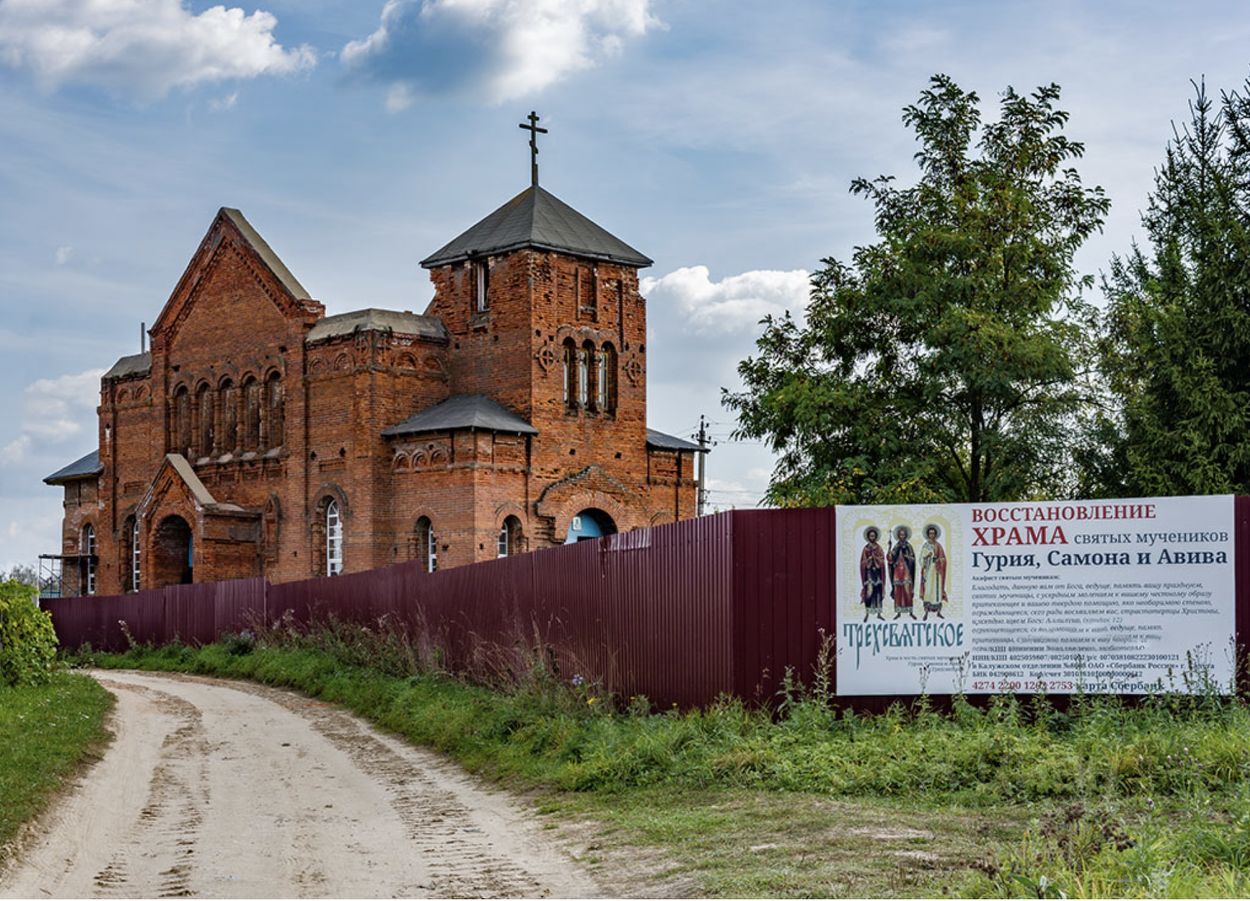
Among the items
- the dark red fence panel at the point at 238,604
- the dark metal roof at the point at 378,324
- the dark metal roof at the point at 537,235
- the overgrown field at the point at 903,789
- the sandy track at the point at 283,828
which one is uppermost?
the dark metal roof at the point at 537,235

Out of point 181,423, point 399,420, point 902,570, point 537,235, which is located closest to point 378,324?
point 399,420

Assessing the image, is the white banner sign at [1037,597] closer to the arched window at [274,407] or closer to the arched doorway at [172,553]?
the arched window at [274,407]

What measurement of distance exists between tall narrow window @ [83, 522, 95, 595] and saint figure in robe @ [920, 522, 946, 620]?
1839 inches

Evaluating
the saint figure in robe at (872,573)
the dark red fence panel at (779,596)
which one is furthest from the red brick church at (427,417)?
the saint figure in robe at (872,573)

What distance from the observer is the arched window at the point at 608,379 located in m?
43.8

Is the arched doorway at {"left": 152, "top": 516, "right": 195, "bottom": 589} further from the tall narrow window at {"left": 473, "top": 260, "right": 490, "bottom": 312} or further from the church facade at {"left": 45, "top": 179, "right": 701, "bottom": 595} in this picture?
the tall narrow window at {"left": 473, "top": 260, "right": 490, "bottom": 312}

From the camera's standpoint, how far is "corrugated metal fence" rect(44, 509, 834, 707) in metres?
14.4

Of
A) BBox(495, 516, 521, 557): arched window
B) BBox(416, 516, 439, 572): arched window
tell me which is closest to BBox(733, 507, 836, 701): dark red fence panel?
BBox(495, 516, 521, 557): arched window

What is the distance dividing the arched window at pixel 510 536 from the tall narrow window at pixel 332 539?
209 inches

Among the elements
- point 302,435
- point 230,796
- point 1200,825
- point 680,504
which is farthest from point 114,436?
point 1200,825

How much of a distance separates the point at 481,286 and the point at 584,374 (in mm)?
3764

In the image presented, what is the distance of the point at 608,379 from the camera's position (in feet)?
145

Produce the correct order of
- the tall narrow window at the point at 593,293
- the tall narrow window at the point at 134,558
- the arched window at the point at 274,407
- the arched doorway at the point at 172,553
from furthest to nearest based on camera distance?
the tall narrow window at the point at 134,558 → the arched doorway at the point at 172,553 → the arched window at the point at 274,407 → the tall narrow window at the point at 593,293

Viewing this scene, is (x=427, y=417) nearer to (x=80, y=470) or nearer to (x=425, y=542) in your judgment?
(x=425, y=542)
